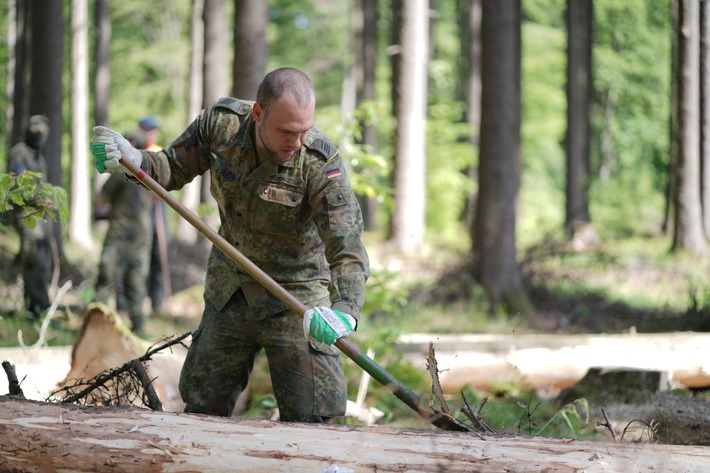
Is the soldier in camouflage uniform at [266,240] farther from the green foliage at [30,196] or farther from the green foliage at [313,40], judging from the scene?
the green foliage at [313,40]

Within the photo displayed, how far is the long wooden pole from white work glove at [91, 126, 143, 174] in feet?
0.17

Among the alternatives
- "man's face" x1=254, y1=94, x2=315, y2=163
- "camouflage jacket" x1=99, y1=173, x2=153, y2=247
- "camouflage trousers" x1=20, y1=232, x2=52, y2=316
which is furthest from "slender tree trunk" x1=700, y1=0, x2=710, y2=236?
"man's face" x1=254, y1=94, x2=315, y2=163

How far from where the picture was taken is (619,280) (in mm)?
14008

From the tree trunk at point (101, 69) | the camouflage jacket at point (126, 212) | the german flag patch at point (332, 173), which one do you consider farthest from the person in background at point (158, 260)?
the tree trunk at point (101, 69)

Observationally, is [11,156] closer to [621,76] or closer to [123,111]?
[123,111]

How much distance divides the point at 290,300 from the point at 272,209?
492 mm

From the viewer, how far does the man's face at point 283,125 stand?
3877mm

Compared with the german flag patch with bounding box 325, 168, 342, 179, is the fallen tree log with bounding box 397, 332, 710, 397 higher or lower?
lower

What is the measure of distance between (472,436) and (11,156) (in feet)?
22.0

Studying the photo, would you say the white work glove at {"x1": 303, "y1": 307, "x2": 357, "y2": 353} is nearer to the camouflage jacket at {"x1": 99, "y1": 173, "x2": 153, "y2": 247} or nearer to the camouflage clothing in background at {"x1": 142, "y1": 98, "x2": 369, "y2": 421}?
the camouflage clothing in background at {"x1": 142, "y1": 98, "x2": 369, "y2": 421}

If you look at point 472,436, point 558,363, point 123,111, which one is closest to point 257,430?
point 472,436

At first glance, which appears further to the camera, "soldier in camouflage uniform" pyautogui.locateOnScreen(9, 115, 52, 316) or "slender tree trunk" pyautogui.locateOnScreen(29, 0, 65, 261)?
"slender tree trunk" pyautogui.locateOnScreen(29, 0, 65, 261)

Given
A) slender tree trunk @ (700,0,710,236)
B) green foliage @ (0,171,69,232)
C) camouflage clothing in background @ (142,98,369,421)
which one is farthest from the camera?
slender tree trunk @ (700,0,710,236)

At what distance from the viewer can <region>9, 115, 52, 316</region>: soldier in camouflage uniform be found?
8.84 meters
